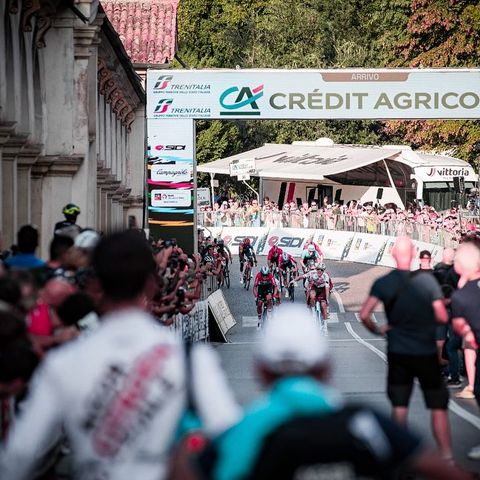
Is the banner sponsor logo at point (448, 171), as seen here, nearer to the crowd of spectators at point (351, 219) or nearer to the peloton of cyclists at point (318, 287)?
the crowd of spectators at point (351, 219)

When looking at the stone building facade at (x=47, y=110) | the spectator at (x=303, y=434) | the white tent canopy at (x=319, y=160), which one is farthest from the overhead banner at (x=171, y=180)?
the white tent canopy at (x=319, y=160)

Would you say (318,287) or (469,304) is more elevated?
(469,304)

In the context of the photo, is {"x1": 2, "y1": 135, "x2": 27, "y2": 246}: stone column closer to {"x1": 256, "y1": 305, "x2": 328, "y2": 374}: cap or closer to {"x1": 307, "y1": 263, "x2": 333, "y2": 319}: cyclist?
{"x1": 307, "y1": 263, "x2": 333, "y2": 319}: cyclist

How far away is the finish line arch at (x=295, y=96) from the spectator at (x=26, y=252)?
2179cm

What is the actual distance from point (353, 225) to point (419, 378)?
4112 centimetres

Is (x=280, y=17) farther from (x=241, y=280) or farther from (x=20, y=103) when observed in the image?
(x=20, y=103)

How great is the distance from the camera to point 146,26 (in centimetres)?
3903

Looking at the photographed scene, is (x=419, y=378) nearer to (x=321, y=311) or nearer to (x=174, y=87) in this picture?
(x=321, y=311)

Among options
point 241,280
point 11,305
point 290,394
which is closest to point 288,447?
point 290,394

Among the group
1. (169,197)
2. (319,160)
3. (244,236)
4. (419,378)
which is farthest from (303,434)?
(319,160)

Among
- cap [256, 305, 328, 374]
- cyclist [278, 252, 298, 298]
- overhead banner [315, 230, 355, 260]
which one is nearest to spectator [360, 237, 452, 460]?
cap [256, 305, 328, 374]

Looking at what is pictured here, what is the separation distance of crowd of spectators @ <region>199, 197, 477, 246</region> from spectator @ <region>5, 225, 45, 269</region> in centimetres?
3336

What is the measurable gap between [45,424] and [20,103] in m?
15.9

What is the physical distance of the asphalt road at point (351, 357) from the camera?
1394 centimetres
